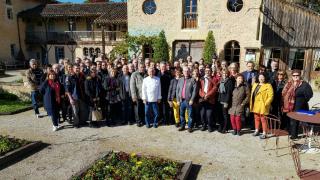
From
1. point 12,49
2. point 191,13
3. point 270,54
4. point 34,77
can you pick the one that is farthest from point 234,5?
point 12,49

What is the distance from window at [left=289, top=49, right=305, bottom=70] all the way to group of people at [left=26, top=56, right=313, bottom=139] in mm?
10790

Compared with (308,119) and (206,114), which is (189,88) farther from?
(308,119)

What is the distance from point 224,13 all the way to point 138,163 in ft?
46.8

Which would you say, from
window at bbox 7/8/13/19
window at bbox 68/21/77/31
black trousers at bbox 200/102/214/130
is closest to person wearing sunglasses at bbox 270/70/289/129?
black trousers at bbox 200/102/214/130

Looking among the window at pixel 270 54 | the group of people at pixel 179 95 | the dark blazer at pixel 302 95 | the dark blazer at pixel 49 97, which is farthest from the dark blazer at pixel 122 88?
the window at pixel 270 54

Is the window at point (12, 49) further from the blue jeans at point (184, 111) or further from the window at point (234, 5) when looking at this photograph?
the blue jeans at point (184, 111)

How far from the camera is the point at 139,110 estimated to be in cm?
941

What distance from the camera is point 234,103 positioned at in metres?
8.19

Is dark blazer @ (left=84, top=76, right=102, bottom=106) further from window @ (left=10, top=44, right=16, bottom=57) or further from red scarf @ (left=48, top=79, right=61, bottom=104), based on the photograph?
window @ (left=10, top=44, right=16, bottom=57)

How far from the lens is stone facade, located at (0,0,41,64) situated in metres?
29.8

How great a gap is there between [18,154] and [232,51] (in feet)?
48.3

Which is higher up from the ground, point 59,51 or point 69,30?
point 69,30

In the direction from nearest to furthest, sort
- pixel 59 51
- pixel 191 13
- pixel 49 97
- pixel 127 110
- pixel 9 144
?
1. pixel 9 144
2. pixel 49 97
3. pixel 127 110
4. pixel 191 13
5. pixel 59 51

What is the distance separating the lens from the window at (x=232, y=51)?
18261 mm
